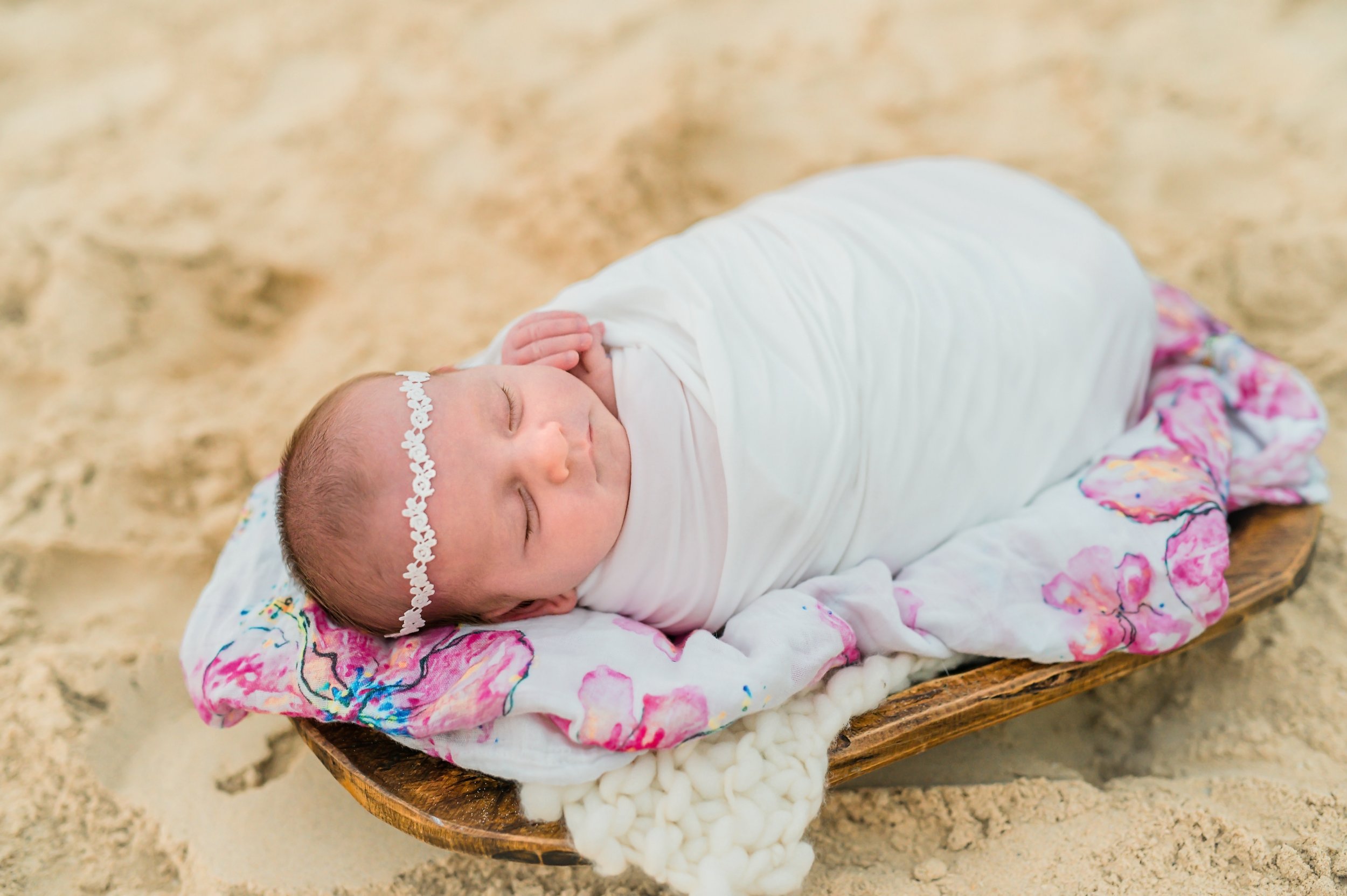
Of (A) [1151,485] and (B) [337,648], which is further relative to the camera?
(A) [1151,485]

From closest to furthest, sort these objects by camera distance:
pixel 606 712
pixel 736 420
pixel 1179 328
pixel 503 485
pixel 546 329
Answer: pixel 606 712 → pixel 503 485 → pixel 736 420 → pixel 546 329 → pixel 1179 328

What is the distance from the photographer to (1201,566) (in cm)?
Result: 142

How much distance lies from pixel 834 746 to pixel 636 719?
29cm

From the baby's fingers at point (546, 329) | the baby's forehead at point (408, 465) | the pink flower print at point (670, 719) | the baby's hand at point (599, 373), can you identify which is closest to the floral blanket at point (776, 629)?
the pink flower print at point (670, 719)

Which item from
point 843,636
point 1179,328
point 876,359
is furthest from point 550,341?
point 1179,328

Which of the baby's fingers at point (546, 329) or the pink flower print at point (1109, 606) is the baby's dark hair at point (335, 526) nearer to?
the baby's fingers at point (546, 329)

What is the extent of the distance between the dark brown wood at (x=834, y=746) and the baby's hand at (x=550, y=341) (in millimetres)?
606

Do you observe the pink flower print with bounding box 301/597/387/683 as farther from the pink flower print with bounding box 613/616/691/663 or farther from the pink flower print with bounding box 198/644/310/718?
the pink flower print with bounding box 613/616/691/663

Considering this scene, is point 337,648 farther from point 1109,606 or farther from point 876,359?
point 1109,606

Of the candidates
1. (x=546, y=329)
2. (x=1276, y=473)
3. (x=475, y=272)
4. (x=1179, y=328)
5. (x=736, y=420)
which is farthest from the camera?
(x=475, y=272)

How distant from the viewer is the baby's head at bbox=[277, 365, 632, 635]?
1251 millimetres

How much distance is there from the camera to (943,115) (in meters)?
2.68

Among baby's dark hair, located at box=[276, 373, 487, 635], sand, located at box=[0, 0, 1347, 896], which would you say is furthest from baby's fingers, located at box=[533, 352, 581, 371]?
sand, located at box=[0, 0, 1347, 896]

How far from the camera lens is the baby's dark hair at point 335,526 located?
124cm
